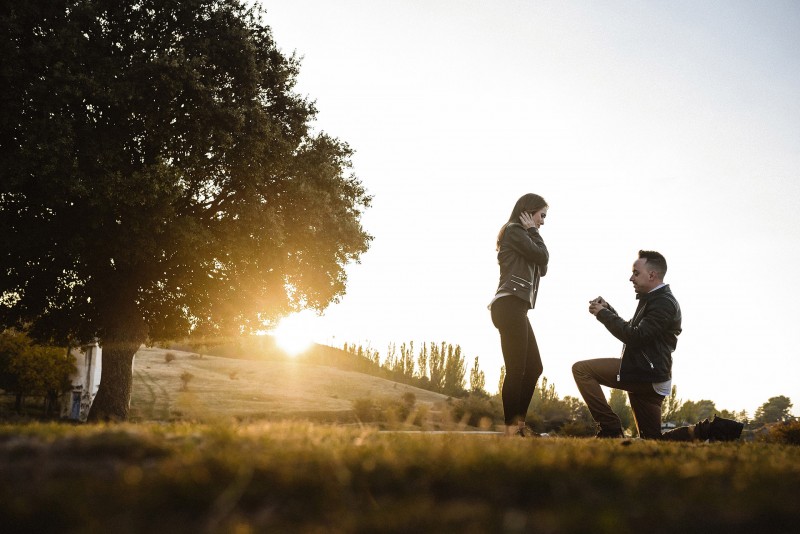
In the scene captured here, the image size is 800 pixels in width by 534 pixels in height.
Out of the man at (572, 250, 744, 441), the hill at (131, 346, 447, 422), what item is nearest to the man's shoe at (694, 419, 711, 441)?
the man at (572, 250, 744, 441)

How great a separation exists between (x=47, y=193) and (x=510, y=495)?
15.2 m

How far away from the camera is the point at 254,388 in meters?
35.7

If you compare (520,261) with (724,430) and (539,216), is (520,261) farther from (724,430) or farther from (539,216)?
(724,430)

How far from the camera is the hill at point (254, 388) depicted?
2691cm

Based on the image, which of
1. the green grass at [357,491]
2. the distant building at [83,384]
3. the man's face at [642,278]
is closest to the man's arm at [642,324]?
the man's face at [642,278]

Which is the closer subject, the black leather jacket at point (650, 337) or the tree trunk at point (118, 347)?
the black leather jacket at point (650, 337)

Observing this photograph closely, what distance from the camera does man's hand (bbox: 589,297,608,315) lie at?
7602 mm

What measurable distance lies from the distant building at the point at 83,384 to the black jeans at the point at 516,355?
24004 mm

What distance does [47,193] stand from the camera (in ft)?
45.5

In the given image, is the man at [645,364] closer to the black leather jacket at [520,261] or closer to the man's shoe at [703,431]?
the man's shoe at [703,431]

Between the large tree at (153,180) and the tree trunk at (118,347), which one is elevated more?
the large tree at (153,180)

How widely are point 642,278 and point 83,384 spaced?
26447mm

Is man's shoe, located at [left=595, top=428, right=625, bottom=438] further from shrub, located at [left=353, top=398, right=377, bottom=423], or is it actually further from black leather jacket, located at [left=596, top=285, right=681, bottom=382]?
shrub, located at [left=353, top=398, right=377, bottom=423]

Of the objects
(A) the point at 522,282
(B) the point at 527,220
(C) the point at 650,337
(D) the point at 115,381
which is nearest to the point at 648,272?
(C) the point at 650,337
